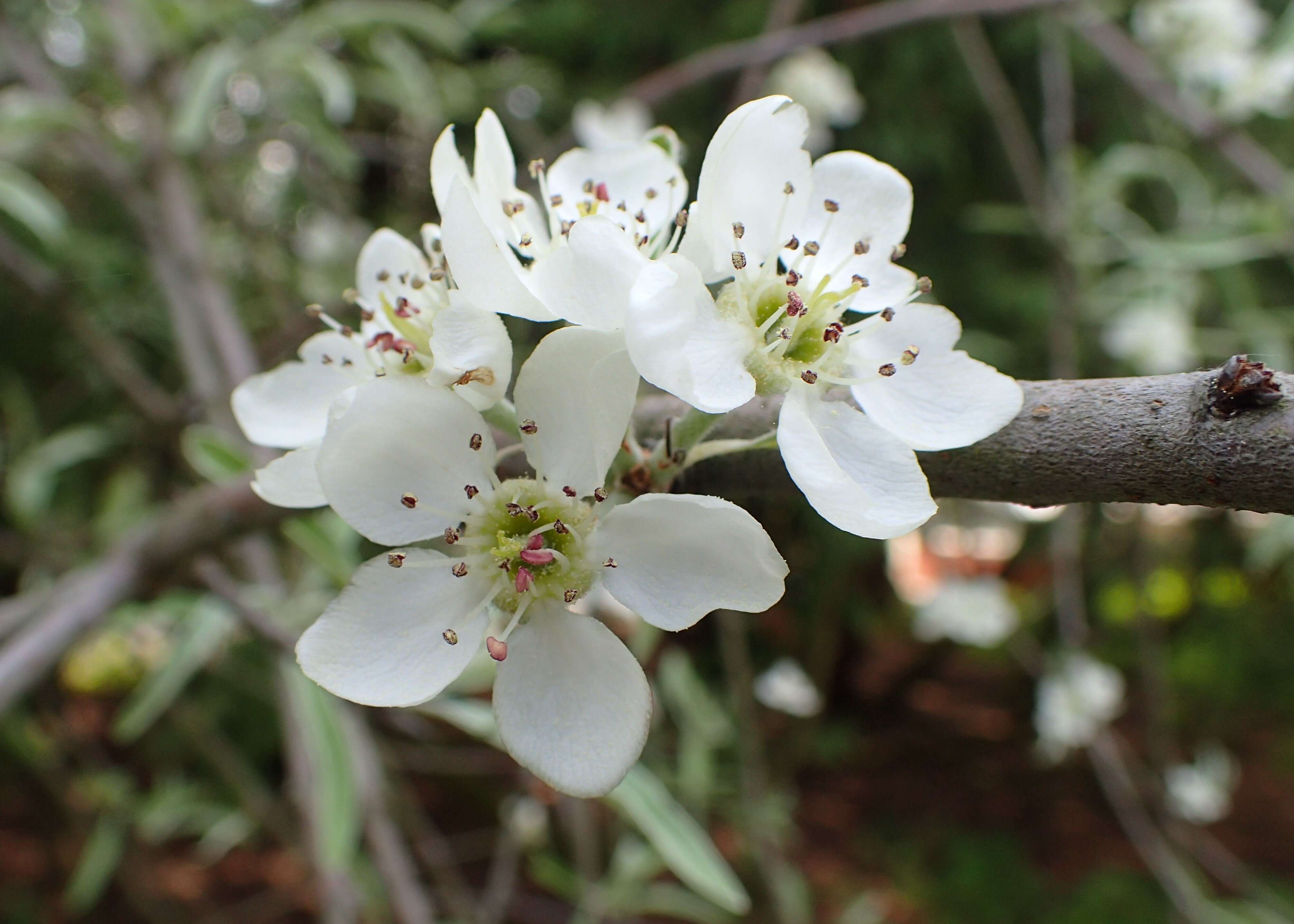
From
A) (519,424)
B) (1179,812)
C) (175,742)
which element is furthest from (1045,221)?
(175,742)

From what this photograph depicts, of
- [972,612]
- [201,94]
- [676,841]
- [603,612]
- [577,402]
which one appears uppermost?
[201,94]

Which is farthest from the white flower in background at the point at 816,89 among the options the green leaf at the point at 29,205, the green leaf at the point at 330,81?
the green leaf at the point at 29,205

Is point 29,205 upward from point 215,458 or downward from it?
upward

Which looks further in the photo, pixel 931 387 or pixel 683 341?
pixel 931 387

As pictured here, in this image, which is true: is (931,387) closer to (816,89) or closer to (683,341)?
(683,341)

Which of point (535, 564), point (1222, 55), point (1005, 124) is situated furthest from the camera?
point (1222, 55)

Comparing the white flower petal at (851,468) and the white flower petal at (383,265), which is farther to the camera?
the white flower petal at (383,265)

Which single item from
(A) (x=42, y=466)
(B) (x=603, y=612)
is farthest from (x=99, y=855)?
(B) (x=603, y=612)

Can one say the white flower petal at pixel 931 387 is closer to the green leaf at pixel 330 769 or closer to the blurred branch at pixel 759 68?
the green leaf at pixel 330 769
